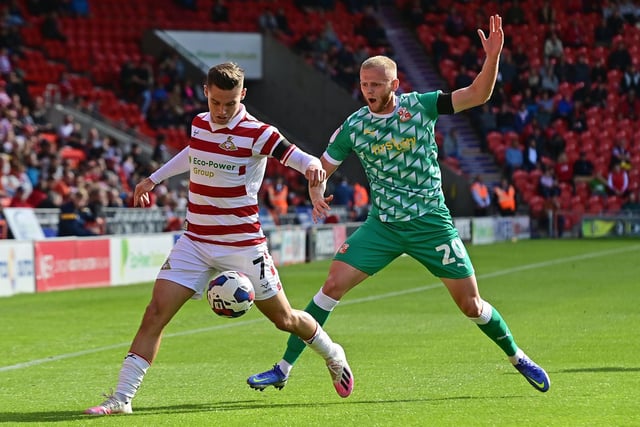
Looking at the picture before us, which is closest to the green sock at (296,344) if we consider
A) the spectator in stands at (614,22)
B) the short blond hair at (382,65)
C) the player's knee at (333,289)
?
the player's knee at (333,289)

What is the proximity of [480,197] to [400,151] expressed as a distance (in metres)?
30.9

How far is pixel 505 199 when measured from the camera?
3981cm

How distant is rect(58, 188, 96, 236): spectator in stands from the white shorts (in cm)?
1530

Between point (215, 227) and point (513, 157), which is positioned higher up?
point (215, 227)

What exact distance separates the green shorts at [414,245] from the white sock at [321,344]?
24.8 inches

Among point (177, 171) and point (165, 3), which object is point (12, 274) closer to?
point (177, 171)

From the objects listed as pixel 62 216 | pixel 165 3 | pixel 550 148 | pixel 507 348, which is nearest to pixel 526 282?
pixel 62 216

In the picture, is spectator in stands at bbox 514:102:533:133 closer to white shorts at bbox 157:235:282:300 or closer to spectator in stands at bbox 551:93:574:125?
spectator in stands at bbox 551:93:574:125

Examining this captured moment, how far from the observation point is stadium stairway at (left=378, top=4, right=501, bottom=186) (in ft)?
143

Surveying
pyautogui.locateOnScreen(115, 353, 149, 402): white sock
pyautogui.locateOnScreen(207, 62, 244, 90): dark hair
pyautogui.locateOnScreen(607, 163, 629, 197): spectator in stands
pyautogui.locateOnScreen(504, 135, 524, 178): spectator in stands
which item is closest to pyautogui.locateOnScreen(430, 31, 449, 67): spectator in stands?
pyautogui.locateOnScreen(504, 135, 524, 178): spectator in stands

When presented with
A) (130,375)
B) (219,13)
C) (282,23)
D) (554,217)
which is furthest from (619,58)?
(130,375)

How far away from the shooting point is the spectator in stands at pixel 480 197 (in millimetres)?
39531

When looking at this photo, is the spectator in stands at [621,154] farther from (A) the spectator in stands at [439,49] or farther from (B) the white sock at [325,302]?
(B) the white sock at [325,302]

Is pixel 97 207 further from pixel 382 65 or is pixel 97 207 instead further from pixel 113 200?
pixel 382 65
